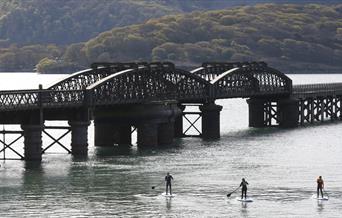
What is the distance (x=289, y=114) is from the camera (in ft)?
529

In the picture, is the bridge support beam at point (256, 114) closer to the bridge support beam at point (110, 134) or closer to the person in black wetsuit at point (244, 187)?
the bridge support beam at point (110, 134)

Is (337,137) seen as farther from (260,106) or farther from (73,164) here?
(73,164)

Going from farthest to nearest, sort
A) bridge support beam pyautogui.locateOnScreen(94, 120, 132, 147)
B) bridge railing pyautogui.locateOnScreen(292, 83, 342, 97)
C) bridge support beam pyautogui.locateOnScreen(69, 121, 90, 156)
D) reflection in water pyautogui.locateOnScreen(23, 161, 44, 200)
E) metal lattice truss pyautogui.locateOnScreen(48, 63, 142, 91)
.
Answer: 1. bridge railing pyautogui.locateOnScreen(292, 83, 342, 97)
2. metal lattice truss pyautogui.locateOnScreen(48, 63, 142, 91)
3. bridge support beam pyautogui.locateOnScreen(94, 120, 132, 147)
4. bridge support beam pyautogui.locateOnScreen(69, 121, 90, 156)
5. reflection in water pyautogui.locateOnScreen(23, 161, 44, 200)

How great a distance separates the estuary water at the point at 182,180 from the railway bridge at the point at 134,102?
239 centimetres

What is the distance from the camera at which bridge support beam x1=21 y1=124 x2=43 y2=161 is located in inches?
4158

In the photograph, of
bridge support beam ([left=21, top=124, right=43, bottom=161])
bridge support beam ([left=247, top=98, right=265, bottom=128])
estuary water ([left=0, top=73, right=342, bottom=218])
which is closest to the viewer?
estuary water ([left=0, top=73, right=342, bottom=218])

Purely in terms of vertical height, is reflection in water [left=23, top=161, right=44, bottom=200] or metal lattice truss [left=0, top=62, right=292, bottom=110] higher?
metal lattice truss [left=0, top=62, right=292, bottom=110]

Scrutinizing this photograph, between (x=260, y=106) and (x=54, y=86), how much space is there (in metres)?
47.6

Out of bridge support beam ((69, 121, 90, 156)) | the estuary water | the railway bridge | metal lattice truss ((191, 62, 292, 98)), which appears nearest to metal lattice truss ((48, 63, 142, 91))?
the railway bridge

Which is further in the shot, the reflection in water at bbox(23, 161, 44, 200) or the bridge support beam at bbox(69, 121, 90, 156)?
the bridge support beam at bbox(69, 121, 90, 156)

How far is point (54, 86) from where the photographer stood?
121 m

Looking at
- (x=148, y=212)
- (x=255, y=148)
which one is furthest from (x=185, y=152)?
(x=148, y=212)

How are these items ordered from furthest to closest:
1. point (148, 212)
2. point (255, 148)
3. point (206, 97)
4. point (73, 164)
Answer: point (206, 97) < point (255, 148) < point (73, 164) < point (148, 212)

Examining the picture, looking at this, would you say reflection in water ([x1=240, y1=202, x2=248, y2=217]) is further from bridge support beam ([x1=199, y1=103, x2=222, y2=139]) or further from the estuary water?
bridge support beam ([x1=199, y1=103, x2=222, y2=139])
